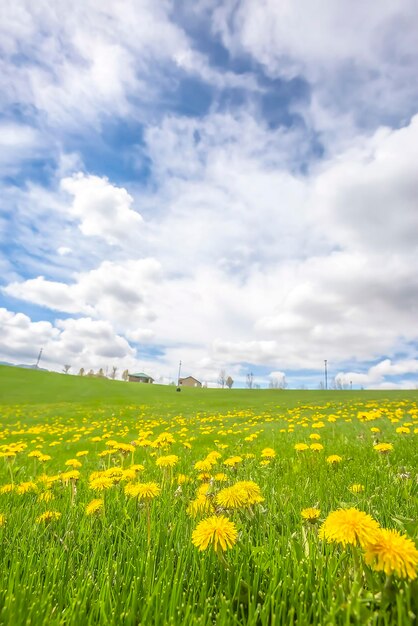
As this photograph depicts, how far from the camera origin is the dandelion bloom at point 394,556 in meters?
1.15

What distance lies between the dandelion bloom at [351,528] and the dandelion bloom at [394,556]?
0.28 ft

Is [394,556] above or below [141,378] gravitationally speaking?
below

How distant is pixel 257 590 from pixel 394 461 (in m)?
3.58

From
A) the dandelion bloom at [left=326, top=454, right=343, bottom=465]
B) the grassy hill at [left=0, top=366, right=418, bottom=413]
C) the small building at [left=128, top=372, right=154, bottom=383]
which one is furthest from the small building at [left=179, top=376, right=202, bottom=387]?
the dandelion bloom at [left=326, top=454, right=343, bottom=465]

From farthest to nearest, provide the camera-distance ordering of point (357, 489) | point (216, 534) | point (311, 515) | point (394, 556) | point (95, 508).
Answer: point (357, 489) < point (95, 508) < point (311, 515) < point (216, 534) < point (394, 556)

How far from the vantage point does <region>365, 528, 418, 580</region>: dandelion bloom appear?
3.76ft

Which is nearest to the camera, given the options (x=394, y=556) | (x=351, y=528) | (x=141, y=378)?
(x=394, y=556)

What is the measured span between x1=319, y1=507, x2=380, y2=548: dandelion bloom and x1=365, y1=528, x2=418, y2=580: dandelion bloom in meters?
0.08

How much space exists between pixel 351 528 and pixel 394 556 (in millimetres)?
210

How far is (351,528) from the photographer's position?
1.37 metres

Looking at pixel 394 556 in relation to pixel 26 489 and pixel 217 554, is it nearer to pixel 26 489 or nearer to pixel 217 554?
pixel 217 554

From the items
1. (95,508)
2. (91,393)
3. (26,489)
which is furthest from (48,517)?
(91,393)

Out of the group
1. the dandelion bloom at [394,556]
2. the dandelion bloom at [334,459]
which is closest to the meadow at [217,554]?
the dandelion bloom at [394,556]

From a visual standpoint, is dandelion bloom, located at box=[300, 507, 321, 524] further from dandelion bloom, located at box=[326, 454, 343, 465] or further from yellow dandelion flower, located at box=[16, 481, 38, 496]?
yellow dandelion flower, located at box=[16, 481, 38, 496]
